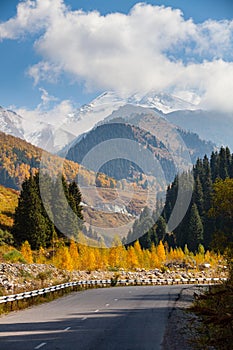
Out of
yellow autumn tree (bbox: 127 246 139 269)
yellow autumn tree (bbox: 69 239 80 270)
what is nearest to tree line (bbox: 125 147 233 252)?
yellow autumn tree (bbox: 127 246 139 269)

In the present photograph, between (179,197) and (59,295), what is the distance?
93.2 metres

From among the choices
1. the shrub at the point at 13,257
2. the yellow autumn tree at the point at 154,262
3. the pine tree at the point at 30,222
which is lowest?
the yellow autumn tree at the point at 154,262

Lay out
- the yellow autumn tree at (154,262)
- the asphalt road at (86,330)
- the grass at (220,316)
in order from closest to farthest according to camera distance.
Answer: the grass at (220,316) < the asphalt road at (86,330) < the yellow autumn tree at (154,262)

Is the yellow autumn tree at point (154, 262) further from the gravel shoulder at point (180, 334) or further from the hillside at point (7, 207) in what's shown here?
the gravel shoulder at point (180, 334)

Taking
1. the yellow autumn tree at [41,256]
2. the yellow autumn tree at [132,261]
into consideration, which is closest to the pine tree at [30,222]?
the yellow autumn tree at [41,256]

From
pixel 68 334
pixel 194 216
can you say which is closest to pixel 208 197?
pixel 194 216

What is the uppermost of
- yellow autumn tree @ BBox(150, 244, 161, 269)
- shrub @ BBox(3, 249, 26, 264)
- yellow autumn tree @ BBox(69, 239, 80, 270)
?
shrub @ BBox(3, 249, 26, 264)

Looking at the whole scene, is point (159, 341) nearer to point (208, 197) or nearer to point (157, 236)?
point (208, 197)

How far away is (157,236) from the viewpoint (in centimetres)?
11694

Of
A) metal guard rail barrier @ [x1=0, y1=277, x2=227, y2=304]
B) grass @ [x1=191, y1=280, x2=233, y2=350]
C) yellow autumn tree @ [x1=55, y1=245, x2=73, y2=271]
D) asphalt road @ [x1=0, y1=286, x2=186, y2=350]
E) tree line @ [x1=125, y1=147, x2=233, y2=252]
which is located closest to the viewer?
grass @ [x1=191, y1=280, x2=233, y2=350]

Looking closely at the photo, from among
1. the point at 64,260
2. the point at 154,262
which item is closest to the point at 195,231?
the point at 154,262

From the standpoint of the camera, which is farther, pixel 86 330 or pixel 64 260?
pixel 64 260

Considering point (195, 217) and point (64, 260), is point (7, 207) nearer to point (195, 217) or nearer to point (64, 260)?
point (64, 260)

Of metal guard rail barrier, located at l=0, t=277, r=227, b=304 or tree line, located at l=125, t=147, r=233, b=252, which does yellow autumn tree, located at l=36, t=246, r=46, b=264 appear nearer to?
metal guard rail barrier, located at l=0, t=277, r=227, b=304
